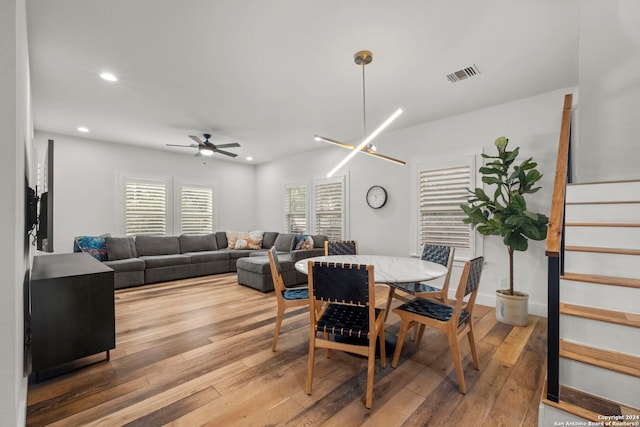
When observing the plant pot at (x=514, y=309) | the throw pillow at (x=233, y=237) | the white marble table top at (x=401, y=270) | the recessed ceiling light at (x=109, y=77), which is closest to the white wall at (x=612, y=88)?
the plant pot at (x=514, y=309)

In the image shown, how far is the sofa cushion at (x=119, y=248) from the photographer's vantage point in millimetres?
4938

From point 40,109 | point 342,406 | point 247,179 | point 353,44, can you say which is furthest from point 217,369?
point 247,179

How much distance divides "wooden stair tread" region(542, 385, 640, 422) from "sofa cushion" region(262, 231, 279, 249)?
5.63 metres

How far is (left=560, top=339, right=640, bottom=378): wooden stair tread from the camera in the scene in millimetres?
1472

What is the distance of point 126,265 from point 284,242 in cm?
295

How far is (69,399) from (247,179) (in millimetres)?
6308

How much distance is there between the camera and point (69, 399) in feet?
6.10

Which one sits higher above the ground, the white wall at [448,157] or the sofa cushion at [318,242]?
the white wall at [448,157]

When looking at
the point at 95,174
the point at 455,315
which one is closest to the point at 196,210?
the point at 95,174

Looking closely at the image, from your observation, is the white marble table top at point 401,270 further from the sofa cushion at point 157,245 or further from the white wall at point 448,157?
the sofa cushion at point 157,245

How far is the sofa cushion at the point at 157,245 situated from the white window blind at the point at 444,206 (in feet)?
16.7

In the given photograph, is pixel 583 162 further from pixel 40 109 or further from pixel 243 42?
pixel 40 109

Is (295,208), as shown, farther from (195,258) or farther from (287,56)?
(287,56)

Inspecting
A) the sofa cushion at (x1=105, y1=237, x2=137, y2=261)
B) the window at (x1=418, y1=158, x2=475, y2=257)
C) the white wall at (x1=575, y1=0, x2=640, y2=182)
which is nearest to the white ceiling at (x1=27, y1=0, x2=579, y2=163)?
the white wall at (x1=575, y1=0, x2=640, y2=182)
